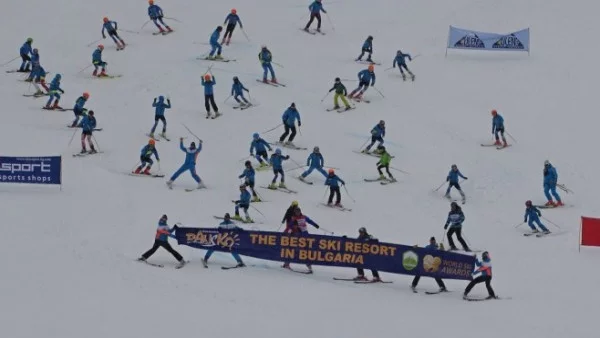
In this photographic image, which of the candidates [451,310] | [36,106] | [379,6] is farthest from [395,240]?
[379,6]

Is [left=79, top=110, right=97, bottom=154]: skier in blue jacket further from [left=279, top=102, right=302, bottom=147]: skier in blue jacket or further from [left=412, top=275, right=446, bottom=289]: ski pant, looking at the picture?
[left=412, top=275, right=446, bottom=289]: ski pant

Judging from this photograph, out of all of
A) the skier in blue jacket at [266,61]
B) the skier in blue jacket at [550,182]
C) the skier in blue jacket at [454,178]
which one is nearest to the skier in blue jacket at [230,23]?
the skier in blue jacket at [266,61]

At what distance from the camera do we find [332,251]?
2403cm

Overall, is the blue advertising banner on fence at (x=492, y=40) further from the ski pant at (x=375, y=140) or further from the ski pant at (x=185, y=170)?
the ski pant at (x=185, y=170)

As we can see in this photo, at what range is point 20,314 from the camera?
20234 millimetres

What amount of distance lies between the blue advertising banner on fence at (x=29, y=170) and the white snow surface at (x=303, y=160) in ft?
1.42

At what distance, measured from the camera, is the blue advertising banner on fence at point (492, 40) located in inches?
1622

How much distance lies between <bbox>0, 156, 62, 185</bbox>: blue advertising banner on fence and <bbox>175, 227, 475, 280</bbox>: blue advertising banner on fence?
5709 millimetres

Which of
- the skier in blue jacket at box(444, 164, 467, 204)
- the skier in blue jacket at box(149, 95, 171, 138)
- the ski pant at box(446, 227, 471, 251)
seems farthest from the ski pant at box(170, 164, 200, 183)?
the ski pant at box(446, 227, 471, 251)

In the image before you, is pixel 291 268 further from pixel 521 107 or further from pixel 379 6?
pixel 379 6

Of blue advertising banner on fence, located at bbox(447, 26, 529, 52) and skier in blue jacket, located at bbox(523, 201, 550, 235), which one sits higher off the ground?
blue advertising banner on fence, located at bbox(447, 26, 529, 52)

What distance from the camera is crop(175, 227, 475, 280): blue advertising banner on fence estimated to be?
23.8 meters

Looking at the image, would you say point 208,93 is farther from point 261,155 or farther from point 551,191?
point 551,191

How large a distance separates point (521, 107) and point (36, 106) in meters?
17.1
